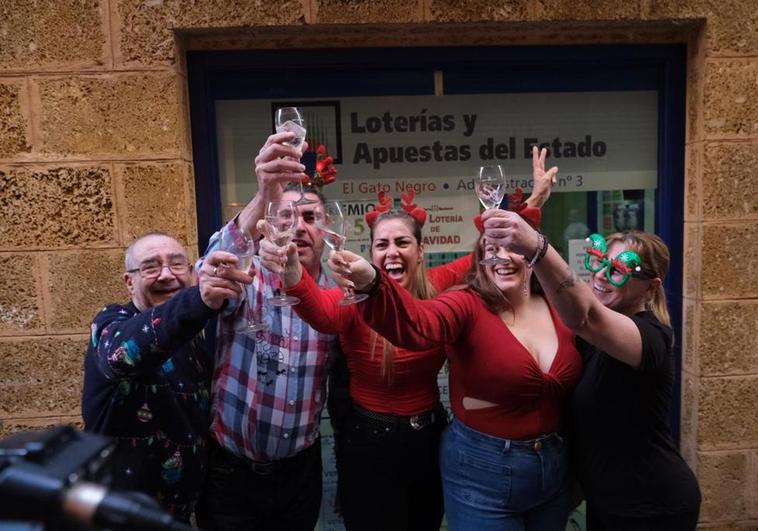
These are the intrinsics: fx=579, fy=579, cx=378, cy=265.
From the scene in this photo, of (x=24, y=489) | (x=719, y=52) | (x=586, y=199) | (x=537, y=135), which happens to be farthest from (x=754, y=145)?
(x=24, y=489)

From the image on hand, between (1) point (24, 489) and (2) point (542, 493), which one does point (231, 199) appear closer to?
(2) point (542, 493)

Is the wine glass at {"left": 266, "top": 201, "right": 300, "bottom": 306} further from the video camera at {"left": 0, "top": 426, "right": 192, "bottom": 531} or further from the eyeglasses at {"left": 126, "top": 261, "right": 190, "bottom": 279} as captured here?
the video camera at {"left": 0, "top": 426, "right": 192, "bottom": 531}

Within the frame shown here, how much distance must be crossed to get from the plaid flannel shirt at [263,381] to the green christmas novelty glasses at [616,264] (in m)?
1.11

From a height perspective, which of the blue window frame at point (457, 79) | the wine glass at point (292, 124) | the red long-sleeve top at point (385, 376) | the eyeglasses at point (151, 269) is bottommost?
the red long-sleeve top at point (385, 376)

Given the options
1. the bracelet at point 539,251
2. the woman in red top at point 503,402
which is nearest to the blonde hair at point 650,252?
the woman in red top at point 503,402

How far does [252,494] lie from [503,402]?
1050 millimetres

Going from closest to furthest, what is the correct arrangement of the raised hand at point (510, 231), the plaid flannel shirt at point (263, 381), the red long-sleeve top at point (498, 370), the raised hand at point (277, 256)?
the raised hand at point (510, 231), the raised hand at point (277, 256), the red long-sleeve top at point (498, 370), the plaid flannel shirt at point (263, 381)

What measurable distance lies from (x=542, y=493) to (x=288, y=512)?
1008 mm

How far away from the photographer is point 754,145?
3.12 meters

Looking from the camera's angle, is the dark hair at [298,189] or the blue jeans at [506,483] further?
the dark hair at [298,189]

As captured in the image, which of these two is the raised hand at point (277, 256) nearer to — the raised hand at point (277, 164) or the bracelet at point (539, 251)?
the raised hand at point (277, 164)

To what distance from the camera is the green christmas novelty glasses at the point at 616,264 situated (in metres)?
1.97

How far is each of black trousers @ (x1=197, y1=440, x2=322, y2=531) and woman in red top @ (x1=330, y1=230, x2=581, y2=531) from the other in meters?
0.61

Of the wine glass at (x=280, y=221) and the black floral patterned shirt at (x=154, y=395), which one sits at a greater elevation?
the wine glass at (x=280, y=221)
